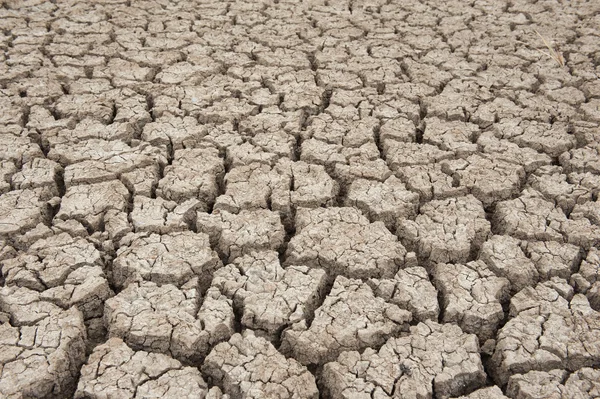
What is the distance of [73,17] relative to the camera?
12.7 ft

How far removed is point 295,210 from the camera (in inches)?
94.9

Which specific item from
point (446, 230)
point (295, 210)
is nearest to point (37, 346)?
point (295, 210)

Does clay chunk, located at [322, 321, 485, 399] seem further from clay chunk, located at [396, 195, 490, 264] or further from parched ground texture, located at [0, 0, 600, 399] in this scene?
clay chunk, located at [396, 195, 490, 264]

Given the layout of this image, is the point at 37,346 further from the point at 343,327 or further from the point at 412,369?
the point at 412,369

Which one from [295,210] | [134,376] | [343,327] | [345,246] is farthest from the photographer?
[295,210]

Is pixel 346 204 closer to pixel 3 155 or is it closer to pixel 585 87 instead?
pixel 3 155

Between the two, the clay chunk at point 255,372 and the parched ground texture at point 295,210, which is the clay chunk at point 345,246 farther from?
the clay chunk at point 255,372

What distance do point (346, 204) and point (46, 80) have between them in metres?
1.89

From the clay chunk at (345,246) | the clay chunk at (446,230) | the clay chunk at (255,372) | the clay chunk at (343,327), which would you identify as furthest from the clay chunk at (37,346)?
the clay chunk at (446,230)

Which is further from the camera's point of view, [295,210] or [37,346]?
[295,210]

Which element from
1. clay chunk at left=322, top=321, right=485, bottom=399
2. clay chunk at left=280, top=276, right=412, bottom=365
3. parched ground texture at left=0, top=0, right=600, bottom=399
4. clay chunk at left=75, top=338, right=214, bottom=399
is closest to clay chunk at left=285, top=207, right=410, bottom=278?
parched ground texture at left=0, top=0, right=600, bottom=399

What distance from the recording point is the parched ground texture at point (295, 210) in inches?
70.7

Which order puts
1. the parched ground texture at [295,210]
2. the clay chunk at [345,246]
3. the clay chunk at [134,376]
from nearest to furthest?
1. the clay chunk at [134,376]
2. the parched ground texture at [295,210]
3. the clay chunk at [345,246]

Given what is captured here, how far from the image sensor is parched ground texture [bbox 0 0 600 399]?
1796mm
